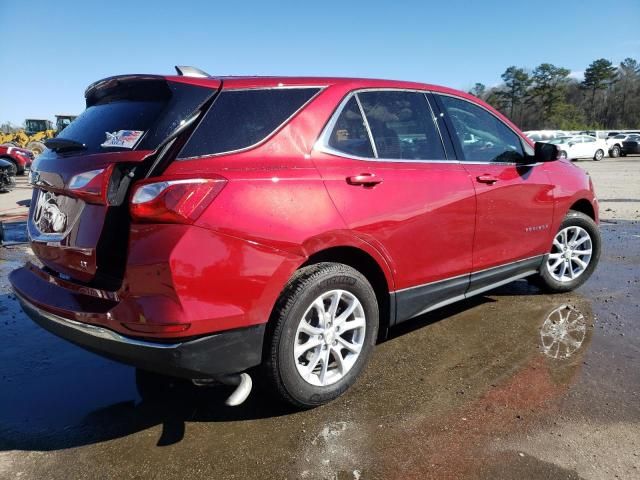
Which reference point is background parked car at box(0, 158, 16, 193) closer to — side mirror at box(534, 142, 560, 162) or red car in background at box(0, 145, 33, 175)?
red car in background at box(0, 145, 33, 175)

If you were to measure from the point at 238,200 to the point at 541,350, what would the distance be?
2.49 meters

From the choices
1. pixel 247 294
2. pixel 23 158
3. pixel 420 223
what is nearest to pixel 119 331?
pixel 247 294

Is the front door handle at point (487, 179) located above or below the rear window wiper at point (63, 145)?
below

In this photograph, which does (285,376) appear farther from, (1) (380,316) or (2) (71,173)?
(2) (71,173)

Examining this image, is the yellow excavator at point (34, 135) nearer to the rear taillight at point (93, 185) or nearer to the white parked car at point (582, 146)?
the rear taillight at point (93, 185)

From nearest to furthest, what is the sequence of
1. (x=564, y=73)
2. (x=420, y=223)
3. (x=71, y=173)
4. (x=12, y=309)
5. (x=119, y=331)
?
(x=119, y=331)
(x=71, y=173)
(x=420, y=223)
(x=12, y=309)
(x=564, y=73)

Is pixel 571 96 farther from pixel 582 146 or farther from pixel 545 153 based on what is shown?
pixel 545 153

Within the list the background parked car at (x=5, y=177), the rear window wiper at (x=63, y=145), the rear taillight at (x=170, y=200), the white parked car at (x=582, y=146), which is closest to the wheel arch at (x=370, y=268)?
the rear taillight at (x=170, y=200)

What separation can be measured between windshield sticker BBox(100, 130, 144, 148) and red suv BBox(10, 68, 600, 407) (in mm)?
14

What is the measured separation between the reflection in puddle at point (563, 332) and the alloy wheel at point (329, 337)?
149 centimetres

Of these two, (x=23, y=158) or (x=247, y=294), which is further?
(x=23, y=158)

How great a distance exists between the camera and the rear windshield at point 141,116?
235cm

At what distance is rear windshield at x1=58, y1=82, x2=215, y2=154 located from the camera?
92.6 inches

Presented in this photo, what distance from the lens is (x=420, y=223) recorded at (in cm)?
311
